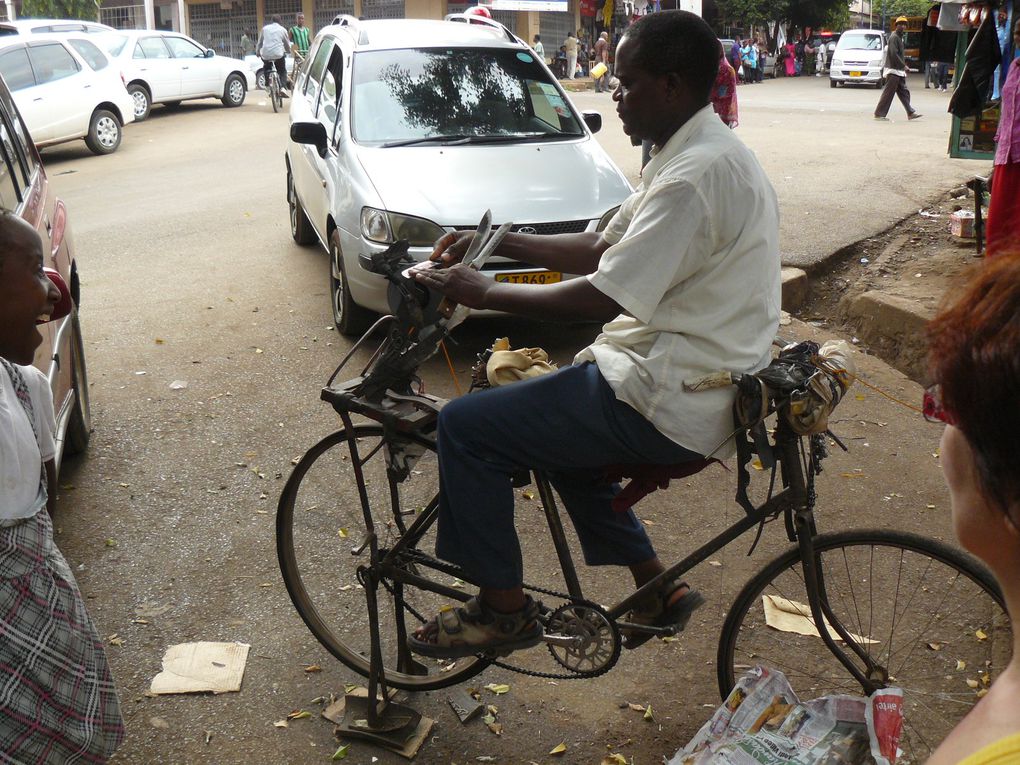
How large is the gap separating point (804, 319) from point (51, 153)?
1247cm

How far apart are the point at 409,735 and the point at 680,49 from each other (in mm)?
2081

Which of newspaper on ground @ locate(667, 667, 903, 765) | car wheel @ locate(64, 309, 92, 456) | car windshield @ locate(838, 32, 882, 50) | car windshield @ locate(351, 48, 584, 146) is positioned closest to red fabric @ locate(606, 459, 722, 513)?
newspaper on ground @ locate(667, 667, 903, 765)

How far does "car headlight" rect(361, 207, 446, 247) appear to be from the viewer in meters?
5.89

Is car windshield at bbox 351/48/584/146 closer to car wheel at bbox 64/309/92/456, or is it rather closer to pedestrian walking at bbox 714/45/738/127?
car wheel at bbox 64/309/92/456

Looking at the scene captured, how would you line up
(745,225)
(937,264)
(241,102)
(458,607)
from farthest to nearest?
(241,102), (937,264), (458,607), (745,225)

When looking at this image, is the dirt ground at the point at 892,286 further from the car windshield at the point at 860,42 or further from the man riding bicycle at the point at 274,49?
the car windshield at the point at 860,42

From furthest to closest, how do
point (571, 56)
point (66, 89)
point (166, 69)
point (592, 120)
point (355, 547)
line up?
point (571, 56) → point (166, 69) → point (66, 89) → point (592, 120) → point (355, 547)

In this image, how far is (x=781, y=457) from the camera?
2.63 meters

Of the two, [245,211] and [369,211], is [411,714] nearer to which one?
[369,211]

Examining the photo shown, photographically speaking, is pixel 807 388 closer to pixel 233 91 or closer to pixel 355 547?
pixel 355 547

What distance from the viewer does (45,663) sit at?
2213mm

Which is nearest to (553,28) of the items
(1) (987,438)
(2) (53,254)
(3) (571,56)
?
(3) (571,56)

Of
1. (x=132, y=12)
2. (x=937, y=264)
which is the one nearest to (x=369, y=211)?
(x=937, y=264)

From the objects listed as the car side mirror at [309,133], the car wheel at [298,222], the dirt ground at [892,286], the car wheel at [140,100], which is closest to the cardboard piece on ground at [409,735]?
the dirt ground at [892,286]
